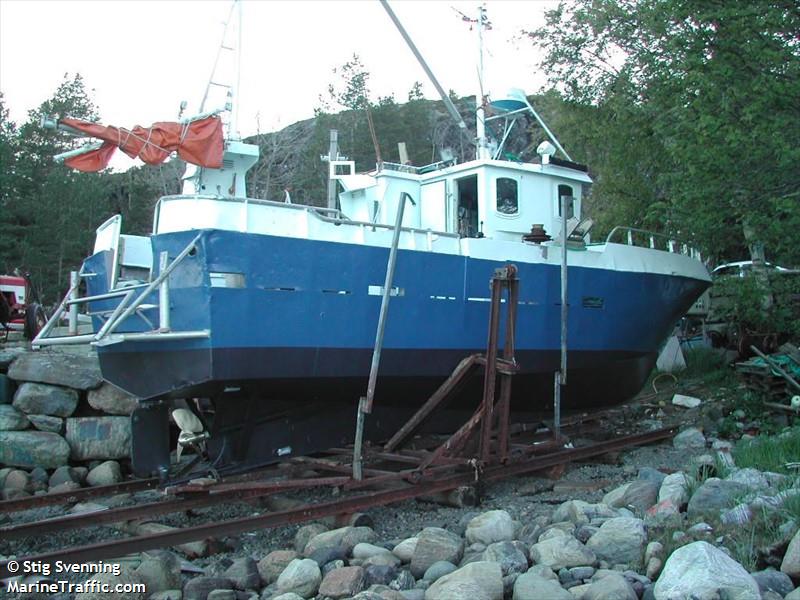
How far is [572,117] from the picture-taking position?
16.8m

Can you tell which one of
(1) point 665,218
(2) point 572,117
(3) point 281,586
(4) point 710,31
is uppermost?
(2) point 572,117

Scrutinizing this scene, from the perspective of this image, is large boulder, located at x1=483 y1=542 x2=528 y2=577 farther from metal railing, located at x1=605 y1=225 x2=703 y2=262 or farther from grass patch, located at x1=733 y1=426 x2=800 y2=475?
metal railing, located at x1=605 y1=225 x2=703 y2=262

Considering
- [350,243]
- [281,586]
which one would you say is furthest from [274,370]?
[281,586]

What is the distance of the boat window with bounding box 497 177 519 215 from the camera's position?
32.0 ft

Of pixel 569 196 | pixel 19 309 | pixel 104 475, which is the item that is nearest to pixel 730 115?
pixel 569 196

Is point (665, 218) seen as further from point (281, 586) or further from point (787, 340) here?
point (281, 586)

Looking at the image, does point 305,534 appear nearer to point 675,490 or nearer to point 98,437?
point 675,490

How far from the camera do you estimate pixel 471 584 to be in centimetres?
401

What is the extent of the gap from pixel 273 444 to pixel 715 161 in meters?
5.85

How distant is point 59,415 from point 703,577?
8.24 m

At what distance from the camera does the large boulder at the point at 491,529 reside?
534 cm

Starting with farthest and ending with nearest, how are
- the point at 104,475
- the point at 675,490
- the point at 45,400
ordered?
the point at 45,400 → the point at 104,475 → the point at 675,490

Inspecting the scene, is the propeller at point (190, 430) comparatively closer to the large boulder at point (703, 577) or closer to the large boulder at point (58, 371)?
the large boulder at point (58, 371)

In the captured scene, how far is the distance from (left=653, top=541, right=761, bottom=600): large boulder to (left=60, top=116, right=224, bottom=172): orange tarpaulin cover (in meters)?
6.39
